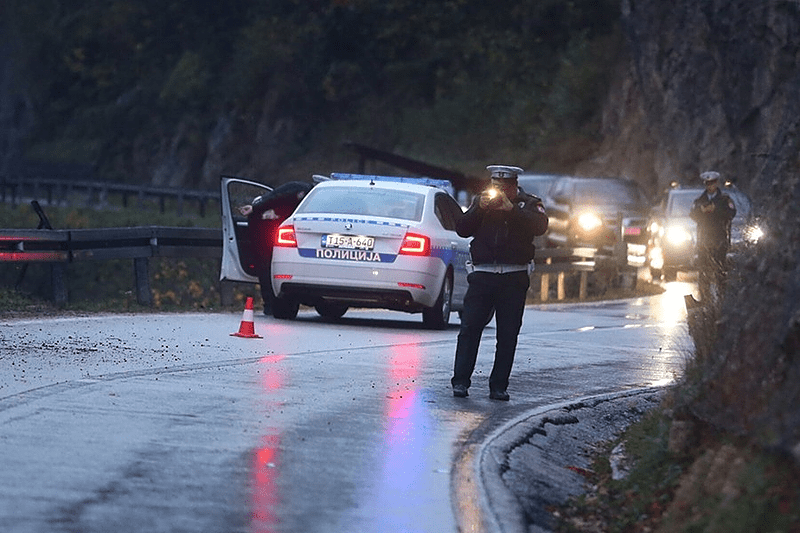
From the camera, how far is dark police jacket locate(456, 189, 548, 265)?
1249 centimetres

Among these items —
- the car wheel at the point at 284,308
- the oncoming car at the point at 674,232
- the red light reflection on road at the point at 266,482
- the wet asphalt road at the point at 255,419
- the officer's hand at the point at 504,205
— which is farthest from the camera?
the oncoming car at the point at 674,232

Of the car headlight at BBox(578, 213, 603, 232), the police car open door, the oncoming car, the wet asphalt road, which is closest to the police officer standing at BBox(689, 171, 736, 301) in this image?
the wet asphalt road

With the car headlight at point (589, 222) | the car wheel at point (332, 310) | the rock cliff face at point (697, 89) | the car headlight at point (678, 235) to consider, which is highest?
the rock cliff face at point (697, 89)

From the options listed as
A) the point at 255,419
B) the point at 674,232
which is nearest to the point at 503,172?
the point at 255,419

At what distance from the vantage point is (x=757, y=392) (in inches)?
309

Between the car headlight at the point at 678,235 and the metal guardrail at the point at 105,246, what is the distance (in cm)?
1181

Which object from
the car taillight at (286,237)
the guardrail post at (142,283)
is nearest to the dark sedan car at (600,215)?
the guardrail post at (142,283)

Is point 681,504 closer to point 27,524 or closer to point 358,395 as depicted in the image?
point 27,524

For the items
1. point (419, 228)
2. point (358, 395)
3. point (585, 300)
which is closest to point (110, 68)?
Result: point (585, 300)

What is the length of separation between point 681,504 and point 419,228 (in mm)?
11012

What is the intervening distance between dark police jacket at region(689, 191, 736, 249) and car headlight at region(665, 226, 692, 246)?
1243 cm

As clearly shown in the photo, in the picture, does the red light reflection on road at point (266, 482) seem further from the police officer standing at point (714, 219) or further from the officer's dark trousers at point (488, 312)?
the police officer standing at point (714, 219)

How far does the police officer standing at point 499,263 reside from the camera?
41.0 ft

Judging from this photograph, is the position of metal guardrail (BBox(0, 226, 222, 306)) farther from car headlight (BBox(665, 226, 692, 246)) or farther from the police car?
car headlight (BBox(665, 226, 692, 246))
